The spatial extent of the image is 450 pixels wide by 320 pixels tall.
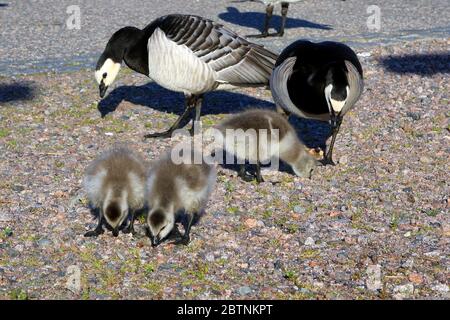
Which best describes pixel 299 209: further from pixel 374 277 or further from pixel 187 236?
pixel 374 277

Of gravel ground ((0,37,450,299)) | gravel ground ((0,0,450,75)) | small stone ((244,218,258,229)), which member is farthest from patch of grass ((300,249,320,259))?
gravel ground ((0,0,450,75))

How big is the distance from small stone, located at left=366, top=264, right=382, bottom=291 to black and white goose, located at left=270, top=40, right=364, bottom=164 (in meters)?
1.69

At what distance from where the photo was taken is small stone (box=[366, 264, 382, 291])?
15.4 feet

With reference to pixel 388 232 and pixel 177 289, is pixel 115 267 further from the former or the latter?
pixel 388 232

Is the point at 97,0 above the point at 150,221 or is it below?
below

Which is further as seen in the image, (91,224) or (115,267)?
(91,224)

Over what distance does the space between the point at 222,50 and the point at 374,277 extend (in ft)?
11.4

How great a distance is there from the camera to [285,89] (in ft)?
A: 21.8

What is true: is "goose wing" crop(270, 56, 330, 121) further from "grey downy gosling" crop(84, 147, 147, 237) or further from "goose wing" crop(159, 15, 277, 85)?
"grey downy gosling" crop(84, 147, 147, 237)

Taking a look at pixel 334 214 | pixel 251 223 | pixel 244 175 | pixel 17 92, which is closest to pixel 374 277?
pixel 334 214
